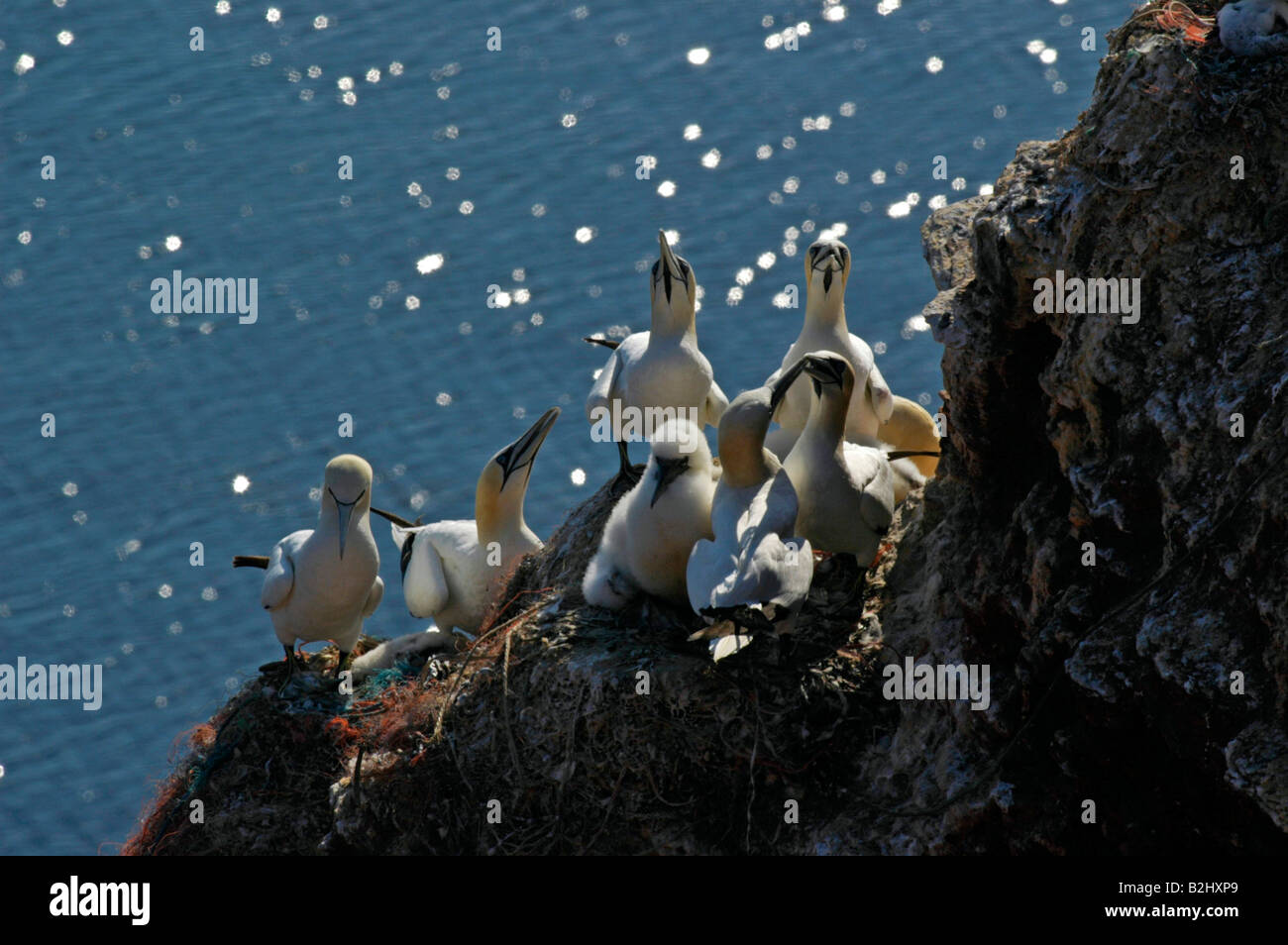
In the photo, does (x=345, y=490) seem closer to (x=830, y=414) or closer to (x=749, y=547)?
(x=830, y=414)

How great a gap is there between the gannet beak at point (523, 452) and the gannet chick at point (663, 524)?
7.01 ft

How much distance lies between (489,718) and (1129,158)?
3.74m

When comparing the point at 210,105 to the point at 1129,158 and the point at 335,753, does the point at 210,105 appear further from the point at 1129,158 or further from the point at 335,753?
the point at 1129,158

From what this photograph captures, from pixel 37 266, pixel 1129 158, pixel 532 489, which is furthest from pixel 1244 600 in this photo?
pixel 37 266

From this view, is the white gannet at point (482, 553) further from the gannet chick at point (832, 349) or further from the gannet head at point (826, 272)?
the gannet head at point (826, 272)

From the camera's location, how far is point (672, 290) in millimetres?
9172

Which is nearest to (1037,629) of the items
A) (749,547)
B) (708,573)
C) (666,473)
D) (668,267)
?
(749,547)

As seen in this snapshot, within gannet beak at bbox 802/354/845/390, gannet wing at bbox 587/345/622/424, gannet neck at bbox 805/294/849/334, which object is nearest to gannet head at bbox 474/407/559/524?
gannet wing at bbox 587/345/622/424

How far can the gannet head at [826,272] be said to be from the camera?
9.45m

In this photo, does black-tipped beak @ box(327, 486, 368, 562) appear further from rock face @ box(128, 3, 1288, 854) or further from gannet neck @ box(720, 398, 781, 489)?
gannet neck @ box(720, 398, 781, 489)

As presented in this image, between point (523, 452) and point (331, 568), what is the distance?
4.86ft

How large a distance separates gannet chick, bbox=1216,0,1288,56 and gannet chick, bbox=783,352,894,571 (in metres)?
2.41

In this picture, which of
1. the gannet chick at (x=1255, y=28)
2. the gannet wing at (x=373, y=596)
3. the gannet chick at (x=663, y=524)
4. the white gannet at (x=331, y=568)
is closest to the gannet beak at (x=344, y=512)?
the white gannet at (x=331, y=568)

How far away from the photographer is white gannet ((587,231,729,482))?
30.1 ft
